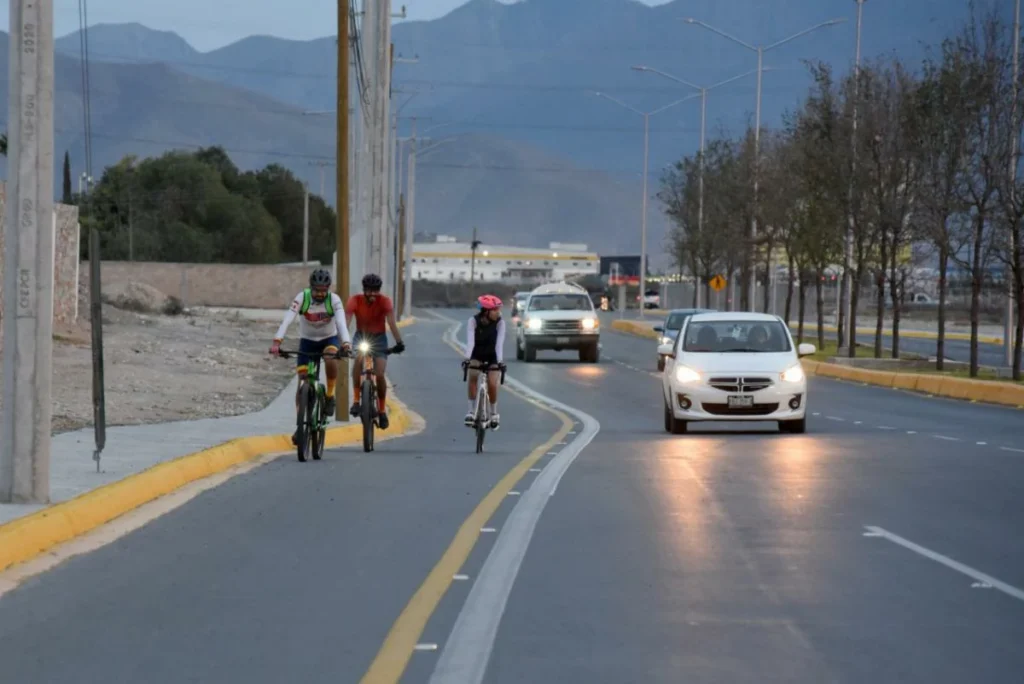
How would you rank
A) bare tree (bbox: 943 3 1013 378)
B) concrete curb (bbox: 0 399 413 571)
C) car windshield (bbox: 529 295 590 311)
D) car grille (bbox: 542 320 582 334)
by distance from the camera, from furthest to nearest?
car windshield (bbox: 529 295 590 311)
car grille (bbox: 542 320 582 334)
bare tree (bbox: 943 3 1013 378)
concrete curb (bbox: 0 399 413 571)

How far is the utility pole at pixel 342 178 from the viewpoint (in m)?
25.1

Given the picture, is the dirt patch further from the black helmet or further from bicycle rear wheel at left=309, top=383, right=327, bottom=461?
the black helmet

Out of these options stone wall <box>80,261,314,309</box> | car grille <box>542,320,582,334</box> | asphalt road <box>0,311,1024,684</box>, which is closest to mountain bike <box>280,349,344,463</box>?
asphalt road <box>0,311,1024,684</box>

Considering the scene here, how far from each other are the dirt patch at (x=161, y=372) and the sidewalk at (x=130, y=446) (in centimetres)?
94

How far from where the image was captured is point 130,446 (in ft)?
60.5

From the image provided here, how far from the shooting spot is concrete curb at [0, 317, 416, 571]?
11531 mm

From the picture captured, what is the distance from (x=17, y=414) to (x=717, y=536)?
16.4 ft

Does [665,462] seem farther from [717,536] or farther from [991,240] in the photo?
[991,240]

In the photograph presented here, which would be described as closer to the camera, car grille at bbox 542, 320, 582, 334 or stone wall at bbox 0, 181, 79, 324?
stone wall at bbox 0, 181, 79, 324

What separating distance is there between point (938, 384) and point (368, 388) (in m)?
20.9

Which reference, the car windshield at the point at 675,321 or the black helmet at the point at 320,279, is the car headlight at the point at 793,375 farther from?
the car windshield at the point at 675,321

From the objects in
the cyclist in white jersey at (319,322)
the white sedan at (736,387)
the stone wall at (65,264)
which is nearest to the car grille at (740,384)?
the white sedan at (736,387)

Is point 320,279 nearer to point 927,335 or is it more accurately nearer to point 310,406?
point 310,406

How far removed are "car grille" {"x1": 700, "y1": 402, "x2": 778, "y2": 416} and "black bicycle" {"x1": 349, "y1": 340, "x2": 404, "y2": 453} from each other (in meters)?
5.24
